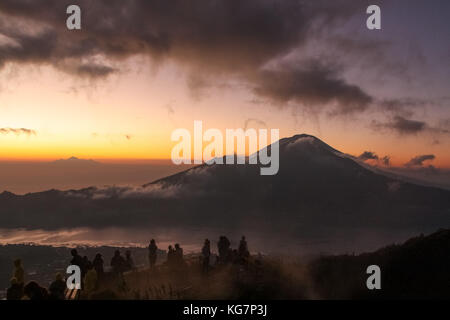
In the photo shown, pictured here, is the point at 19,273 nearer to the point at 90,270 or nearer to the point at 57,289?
the point at 57,289

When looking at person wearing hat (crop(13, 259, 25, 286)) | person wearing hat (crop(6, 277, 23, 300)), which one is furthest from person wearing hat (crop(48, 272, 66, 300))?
person wearing hat (crop(13, 259, 25, 286))

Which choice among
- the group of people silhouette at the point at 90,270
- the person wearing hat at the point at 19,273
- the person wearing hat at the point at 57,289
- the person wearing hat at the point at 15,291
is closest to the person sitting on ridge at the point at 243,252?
the group of people silhouette at the point at 90,270

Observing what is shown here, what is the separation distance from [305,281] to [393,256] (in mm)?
14610

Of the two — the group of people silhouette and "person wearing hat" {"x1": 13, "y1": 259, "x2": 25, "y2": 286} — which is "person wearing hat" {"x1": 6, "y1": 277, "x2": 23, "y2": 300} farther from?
"person wearing hat" {"x1": 13, "y1": 259, "x2": 25, "y2": 286}

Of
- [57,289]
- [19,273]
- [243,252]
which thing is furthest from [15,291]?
[243,252]

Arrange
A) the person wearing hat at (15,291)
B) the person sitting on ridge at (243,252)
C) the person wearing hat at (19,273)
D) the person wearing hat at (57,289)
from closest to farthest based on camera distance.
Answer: the person wearing hat at (15,291) → the person wearing hat at (57,289) → the person wearing hat at (19,273) → the person sitting on ridge at (243,252)

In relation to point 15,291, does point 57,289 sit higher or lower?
higher

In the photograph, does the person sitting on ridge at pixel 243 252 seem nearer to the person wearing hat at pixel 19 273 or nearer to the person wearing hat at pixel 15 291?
the person wearing hat at pixel 19 273

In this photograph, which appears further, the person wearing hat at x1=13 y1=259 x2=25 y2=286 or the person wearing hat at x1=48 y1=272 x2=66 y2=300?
the person wearing hat at x1=13 y1=259 x2=25 y2=286
